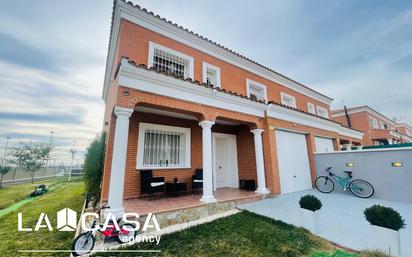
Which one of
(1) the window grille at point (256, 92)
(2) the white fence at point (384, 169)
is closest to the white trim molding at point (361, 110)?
(2) the white fence at point (384, 169)

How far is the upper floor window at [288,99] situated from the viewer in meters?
11.5

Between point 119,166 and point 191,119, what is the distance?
A: 171 inches

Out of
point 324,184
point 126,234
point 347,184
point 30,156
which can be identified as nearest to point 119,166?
point 126,234

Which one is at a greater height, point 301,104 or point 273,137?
point 301,104

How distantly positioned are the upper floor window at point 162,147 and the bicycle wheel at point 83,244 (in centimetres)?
304

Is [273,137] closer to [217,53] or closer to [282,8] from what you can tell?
[217,53]

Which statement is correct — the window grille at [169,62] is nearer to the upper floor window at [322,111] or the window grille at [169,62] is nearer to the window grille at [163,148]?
the window grille at [163,148]

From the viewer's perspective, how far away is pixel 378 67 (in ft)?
38.8

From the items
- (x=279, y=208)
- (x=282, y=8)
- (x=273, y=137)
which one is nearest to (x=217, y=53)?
(x=282, y=8)

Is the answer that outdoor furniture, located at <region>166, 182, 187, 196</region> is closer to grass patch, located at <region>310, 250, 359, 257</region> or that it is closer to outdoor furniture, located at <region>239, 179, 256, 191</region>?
outdoor furniture, located at <region>239, 179, 256, 191</region>

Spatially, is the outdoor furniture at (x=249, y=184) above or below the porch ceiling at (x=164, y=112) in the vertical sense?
below

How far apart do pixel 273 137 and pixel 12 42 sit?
502 inches

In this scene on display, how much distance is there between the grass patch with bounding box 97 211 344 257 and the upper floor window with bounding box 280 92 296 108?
939 centimetres

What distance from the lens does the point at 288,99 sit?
12.0 meters
